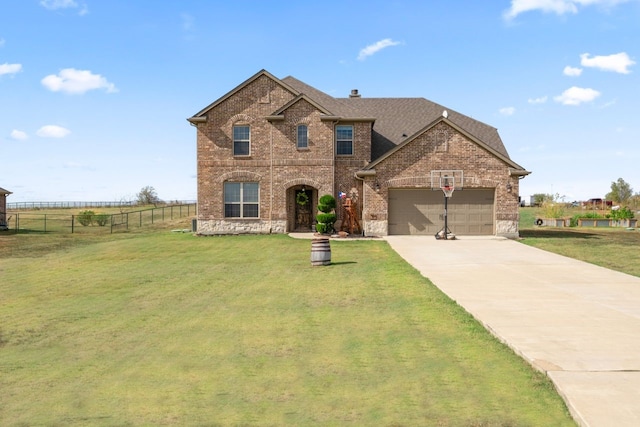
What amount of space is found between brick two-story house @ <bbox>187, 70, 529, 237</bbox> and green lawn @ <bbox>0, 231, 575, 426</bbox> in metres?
13.7

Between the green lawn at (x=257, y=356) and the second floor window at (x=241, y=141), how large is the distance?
1565 centimetres

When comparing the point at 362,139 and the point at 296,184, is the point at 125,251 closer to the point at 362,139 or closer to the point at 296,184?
the point at 296,184

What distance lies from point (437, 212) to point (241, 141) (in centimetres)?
1170

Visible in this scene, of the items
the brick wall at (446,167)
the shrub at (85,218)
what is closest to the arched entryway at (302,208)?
the brick wall at (446,167)

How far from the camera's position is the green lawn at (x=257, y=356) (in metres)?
5.96

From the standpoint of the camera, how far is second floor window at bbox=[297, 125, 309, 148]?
98.7ft

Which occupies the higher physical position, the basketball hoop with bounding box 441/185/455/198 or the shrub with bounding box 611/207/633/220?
the basketball hoop with bounding box 441/185/455/198

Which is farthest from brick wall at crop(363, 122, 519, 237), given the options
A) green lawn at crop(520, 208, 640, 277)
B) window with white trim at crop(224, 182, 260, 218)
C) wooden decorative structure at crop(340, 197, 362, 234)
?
window with white trim at crop(224, 182, 260, 218)

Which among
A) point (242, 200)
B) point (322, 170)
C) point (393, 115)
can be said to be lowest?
point (242, 200)

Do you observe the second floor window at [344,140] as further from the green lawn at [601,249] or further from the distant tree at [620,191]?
the distant tree at [620,191]

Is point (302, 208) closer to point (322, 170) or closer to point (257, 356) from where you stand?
point (322, 170)

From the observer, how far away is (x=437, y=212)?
29250mm

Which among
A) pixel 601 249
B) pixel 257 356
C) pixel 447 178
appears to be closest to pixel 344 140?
pixel 447 178

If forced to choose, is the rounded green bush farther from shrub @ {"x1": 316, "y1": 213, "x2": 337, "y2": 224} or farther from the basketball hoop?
the basketball hoop
